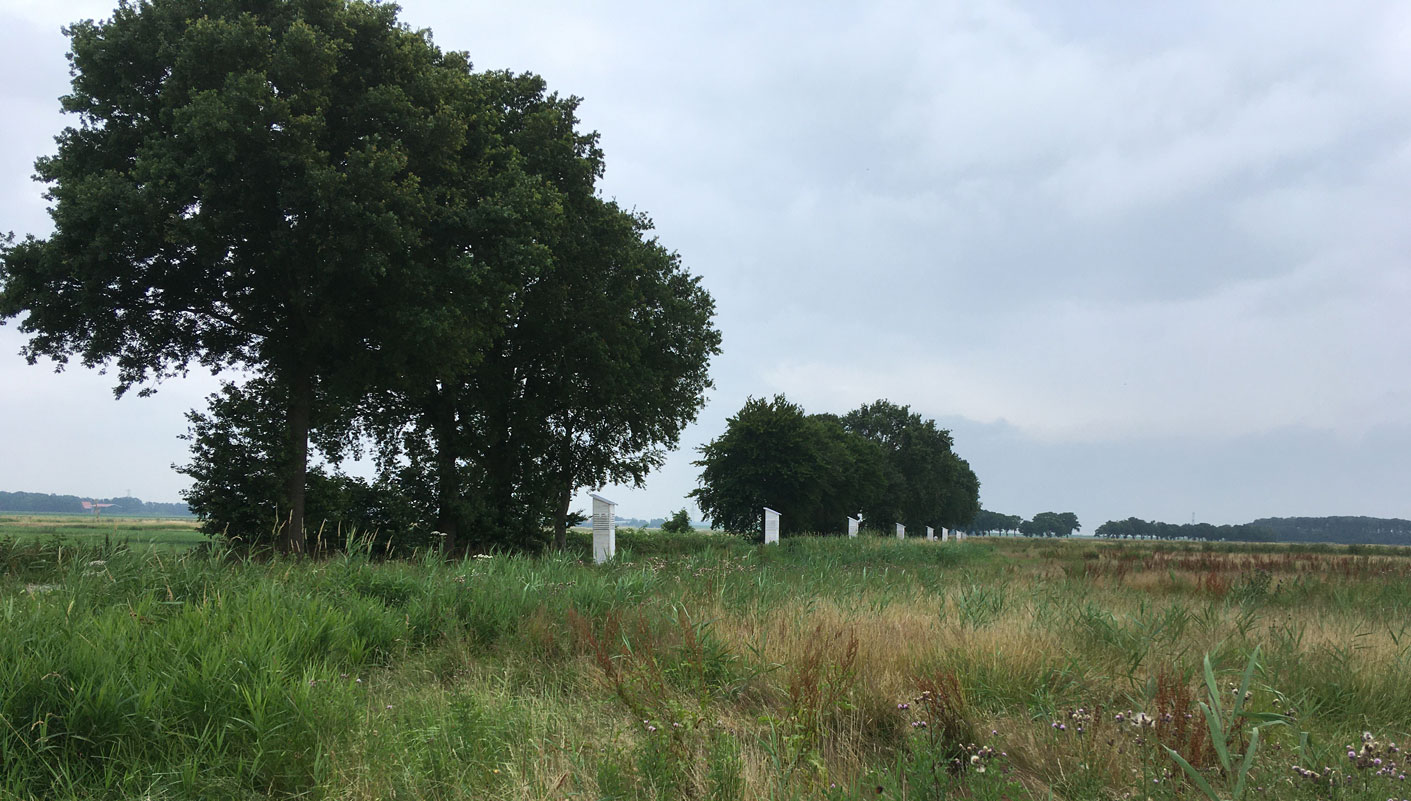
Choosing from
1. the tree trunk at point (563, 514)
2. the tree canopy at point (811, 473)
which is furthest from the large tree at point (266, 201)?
the tree canopy at point (811, 473)

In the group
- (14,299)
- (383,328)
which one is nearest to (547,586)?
(383,328)

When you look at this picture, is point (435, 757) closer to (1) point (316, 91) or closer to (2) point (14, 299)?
(1) point (316, 91)

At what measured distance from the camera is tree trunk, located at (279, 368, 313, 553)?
1658cm

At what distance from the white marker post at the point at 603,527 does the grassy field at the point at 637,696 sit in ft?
25.3

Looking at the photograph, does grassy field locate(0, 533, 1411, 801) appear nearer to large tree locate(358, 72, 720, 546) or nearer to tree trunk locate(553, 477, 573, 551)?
large tree locate(358, 72, 720, 546)

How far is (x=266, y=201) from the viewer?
16281mm

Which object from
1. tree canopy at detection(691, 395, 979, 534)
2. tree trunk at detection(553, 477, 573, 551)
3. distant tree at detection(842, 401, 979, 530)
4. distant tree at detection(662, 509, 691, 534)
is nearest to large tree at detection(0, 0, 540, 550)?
tree trunk at detection(553, 477, 573, 551)

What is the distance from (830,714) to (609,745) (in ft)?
3.97

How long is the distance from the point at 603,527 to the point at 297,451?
7.37 metres

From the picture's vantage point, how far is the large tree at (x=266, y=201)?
49.6 feet

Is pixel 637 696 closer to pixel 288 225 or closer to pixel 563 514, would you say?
pixel 288 225

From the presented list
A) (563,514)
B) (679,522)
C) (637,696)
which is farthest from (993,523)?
(637,696)

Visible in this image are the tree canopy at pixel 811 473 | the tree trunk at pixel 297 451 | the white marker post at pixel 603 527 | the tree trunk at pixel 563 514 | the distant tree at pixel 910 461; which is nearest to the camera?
the white marker post at pixel 603 527

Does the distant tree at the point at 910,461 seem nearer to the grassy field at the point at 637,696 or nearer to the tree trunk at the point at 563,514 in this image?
the tree trunk at the point at 563,514
